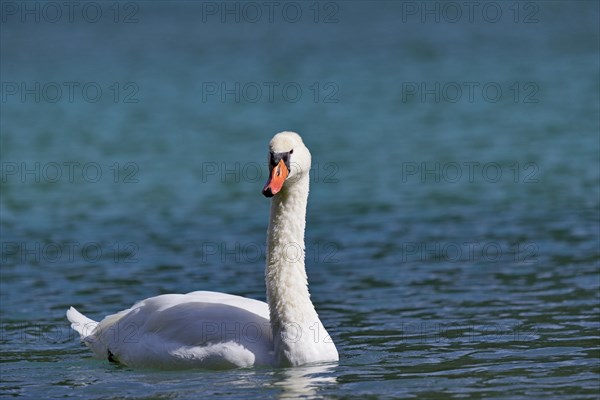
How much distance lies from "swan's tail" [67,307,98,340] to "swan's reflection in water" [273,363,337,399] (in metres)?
2.66

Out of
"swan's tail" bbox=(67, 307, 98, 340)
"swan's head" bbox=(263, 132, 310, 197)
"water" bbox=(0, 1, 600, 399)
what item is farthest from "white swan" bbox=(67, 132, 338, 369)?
"swan's tail" bbox=(67, 307, 98, 340)

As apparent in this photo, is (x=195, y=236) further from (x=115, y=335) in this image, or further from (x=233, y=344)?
(x=233, y=344)

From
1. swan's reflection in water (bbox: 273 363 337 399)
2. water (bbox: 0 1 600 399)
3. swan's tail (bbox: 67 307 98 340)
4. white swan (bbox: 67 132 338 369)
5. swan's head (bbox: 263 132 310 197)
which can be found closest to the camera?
swan's reflection in water (bbox: 273 363 337 399)

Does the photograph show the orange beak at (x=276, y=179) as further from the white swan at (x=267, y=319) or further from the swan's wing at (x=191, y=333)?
the swan's wing at (x=191, y=333)

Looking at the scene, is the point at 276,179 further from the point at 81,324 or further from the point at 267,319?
the point at 81,324

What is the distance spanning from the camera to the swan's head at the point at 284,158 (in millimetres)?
11695

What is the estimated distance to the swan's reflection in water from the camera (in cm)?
1104

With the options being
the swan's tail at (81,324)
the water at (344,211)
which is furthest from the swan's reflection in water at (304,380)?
the swan's tail at (81,324)

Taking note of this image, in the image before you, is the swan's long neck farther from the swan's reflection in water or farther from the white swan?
the swan's reflection in water

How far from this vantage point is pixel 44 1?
84.7 m

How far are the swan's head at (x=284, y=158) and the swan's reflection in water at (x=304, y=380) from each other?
1531 millimetres

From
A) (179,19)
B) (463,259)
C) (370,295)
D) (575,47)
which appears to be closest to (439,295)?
(370,295)

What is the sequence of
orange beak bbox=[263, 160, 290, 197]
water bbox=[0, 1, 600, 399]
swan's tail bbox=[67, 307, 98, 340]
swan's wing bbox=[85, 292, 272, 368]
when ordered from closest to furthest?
orange beak bbox=[263, 160, 290, 197], swan's wing bbox=[85, 292, 272, 368], water bbox=[0, 1, 600, 399], swan's tail bbox=[67, 307, 98, 340]

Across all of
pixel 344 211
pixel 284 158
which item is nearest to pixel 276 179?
pixel 284 158
